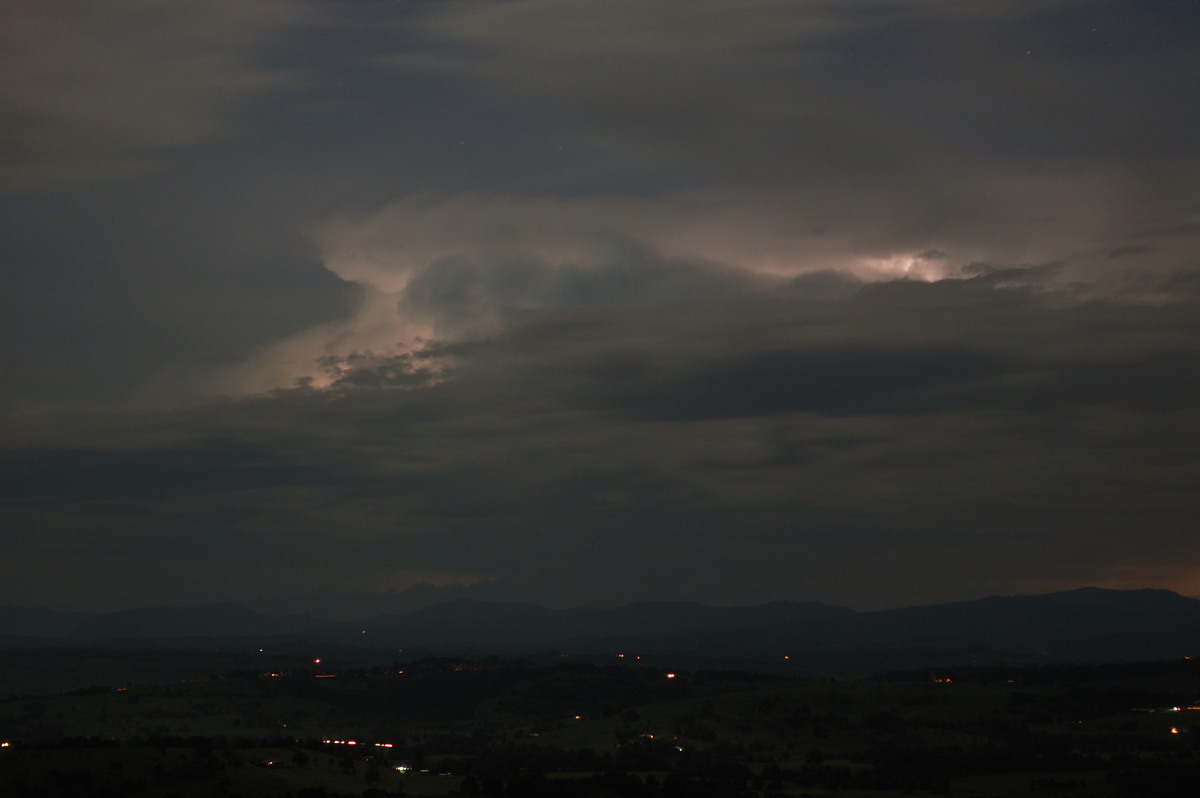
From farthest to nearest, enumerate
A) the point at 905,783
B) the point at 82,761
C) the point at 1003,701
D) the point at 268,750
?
the point at 1003,701, the point at 905,783, the point at 268,750, the point at 82,761

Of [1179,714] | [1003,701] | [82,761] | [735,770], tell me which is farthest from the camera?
[1003,701]

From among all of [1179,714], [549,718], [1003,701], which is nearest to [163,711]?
[549,718]

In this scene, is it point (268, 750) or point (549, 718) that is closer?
point (268, 750)

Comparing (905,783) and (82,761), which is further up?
(82,761)

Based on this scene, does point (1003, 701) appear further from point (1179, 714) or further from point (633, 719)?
point (633, 719)

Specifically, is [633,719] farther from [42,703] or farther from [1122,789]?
[42,703]

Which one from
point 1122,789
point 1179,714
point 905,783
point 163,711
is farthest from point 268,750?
point 1179,714
